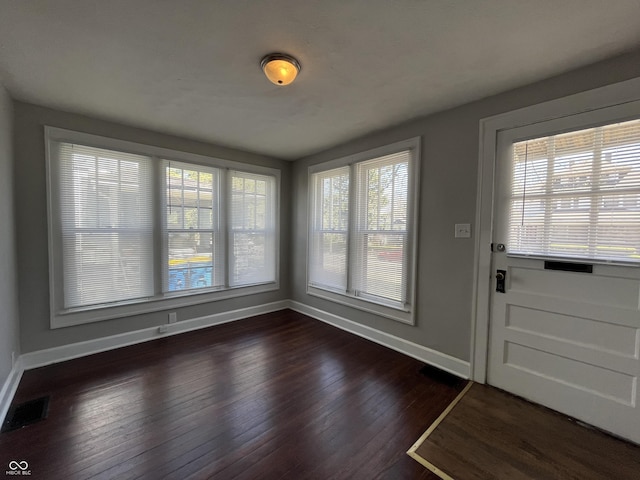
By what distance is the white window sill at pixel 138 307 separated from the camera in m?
2.63

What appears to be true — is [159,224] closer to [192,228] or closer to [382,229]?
[192,228]

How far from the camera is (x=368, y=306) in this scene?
322cm

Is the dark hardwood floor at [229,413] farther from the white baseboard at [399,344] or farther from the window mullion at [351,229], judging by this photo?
the window mullion at [351,229]

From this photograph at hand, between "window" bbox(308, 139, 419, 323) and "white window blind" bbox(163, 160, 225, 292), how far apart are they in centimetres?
136

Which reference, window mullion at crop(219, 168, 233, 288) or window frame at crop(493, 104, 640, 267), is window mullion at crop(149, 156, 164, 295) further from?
window frame at crop(493, 104, 640, 267)

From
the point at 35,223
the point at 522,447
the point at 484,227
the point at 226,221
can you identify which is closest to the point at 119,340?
the point at 35,223

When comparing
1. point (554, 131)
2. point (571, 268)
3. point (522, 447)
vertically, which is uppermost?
point (554, 131)

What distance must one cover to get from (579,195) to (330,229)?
252 cm

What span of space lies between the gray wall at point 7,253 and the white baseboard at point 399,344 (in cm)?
303

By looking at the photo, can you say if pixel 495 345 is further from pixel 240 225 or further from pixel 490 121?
pixel 240 225

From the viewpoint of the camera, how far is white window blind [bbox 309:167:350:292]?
355 cm

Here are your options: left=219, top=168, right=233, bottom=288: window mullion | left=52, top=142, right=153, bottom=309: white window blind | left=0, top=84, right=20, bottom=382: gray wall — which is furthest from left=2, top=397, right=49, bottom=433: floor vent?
left=219, top=168, right=233, bottom=288: window mullion

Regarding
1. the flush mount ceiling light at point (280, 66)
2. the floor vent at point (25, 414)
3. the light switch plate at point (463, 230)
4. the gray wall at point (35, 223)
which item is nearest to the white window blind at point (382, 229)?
the light switch plate at point (463, 230)

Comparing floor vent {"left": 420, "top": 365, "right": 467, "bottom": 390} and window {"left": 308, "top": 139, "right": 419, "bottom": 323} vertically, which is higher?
window {"left": 308, "top": 139, "right": 419, "bottom": 323}
